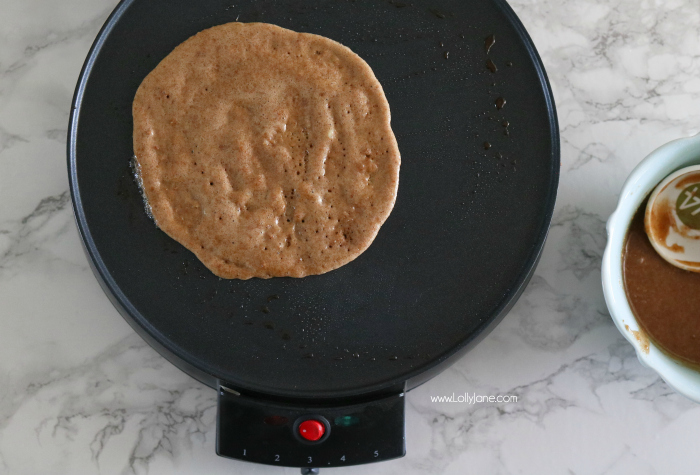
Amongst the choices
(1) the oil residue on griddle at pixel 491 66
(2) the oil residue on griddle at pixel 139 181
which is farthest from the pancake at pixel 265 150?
(1) the oil residue on griddle at pixel 491 66

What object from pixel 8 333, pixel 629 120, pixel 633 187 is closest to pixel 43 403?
pixel 8 333

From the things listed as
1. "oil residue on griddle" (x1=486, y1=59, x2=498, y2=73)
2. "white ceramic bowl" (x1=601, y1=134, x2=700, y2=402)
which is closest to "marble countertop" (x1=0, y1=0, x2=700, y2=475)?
"white ceramic bowl" (x1=601, y1=134, x2=700, y2=402)

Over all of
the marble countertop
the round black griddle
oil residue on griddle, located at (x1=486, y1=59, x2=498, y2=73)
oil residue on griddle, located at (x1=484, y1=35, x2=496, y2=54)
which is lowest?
the marble countertop

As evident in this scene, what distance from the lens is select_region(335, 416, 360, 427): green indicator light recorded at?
85cm

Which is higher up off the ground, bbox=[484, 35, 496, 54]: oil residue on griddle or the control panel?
bbox=[484, 35, 496, 54]: oil residue on griddle

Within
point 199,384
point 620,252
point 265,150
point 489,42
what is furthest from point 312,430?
point 489,42

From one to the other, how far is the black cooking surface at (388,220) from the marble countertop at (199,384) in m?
0.18

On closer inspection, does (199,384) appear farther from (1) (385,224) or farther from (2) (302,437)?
(1) (385,224)

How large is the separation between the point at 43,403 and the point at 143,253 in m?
0.37

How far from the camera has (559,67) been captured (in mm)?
1090

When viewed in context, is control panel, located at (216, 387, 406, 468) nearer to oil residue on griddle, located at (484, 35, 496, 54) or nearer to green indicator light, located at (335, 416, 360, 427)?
green indicator light, located at (335, 416, 360, 427)

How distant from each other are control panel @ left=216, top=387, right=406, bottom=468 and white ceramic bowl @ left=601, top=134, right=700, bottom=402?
1.17 ft

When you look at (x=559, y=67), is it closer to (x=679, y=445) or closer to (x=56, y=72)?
(x=679, y=445)

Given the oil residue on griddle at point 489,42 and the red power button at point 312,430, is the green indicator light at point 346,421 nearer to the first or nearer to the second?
the red power button at point 312,430
